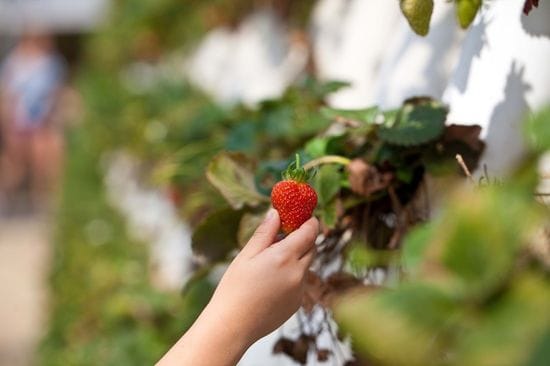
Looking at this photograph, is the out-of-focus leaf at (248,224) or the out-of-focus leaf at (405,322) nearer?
the out-of-focus leaf at (405,322)

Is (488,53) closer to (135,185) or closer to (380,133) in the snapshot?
(380,133)

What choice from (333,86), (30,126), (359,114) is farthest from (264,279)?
(30,126)

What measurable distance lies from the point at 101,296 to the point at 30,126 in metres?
5.88

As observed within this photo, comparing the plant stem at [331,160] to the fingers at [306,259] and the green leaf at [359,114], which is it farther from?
the fingers at [306,259]

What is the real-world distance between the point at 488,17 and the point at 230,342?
66 centimetres

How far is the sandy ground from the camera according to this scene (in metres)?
5.71

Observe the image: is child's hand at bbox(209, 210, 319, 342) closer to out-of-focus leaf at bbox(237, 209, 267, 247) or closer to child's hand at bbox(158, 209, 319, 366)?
child's hand at bbox(158, 209, 319, 366)

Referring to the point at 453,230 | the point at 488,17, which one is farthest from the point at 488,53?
the point at 453,230

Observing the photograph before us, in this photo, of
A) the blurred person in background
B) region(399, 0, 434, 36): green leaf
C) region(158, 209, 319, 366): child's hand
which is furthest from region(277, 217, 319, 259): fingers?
the blurred person in background

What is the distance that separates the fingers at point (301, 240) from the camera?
0.99m

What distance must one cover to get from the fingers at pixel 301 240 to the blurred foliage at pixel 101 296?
924mm

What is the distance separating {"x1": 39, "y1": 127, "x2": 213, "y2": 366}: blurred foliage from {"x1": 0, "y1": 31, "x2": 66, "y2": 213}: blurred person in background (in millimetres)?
2466

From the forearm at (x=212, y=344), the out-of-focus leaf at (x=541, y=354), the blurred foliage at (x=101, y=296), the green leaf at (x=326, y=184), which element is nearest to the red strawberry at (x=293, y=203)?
the forearm at (x=212, y=344)

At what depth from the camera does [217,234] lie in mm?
1386
